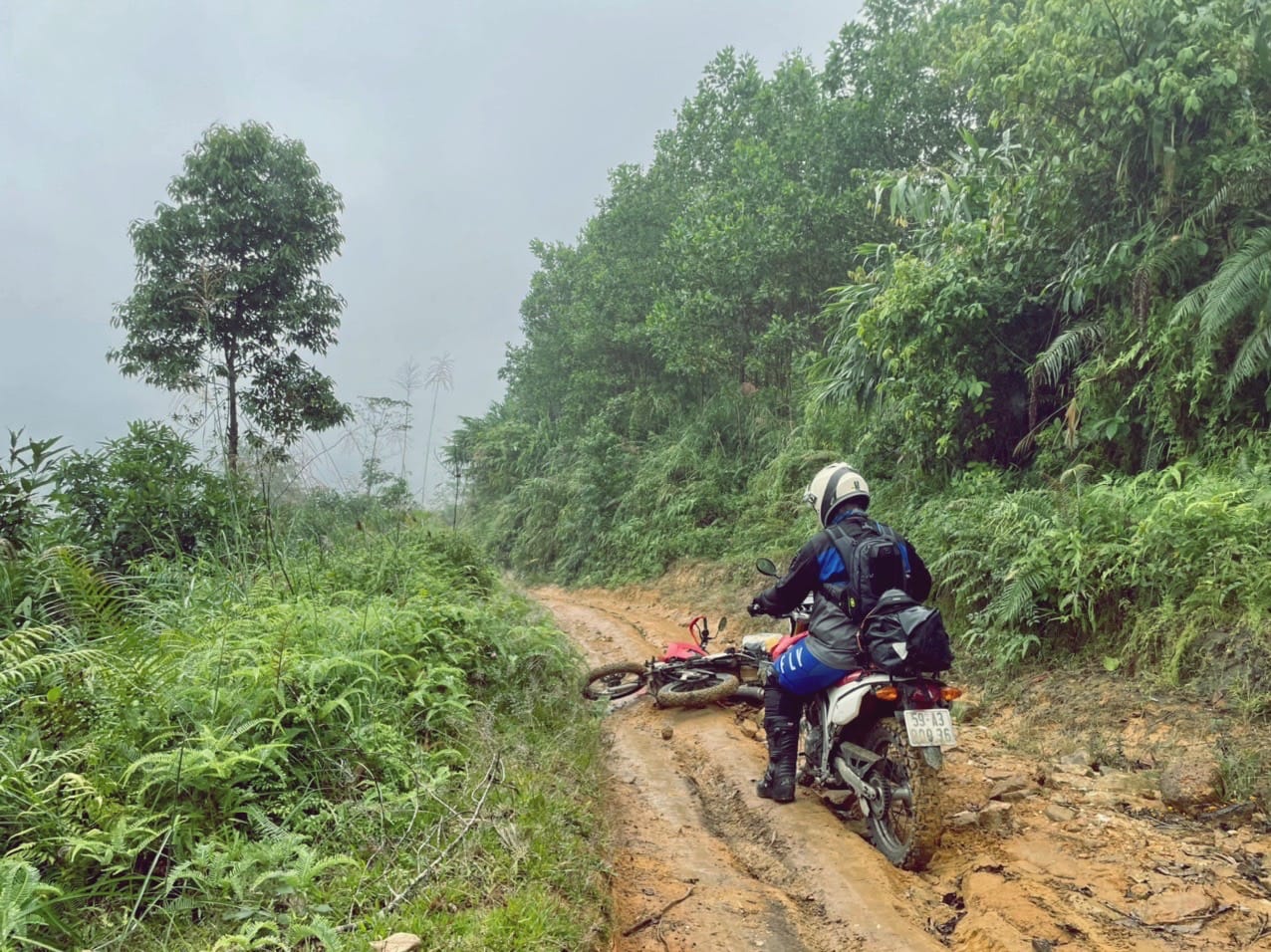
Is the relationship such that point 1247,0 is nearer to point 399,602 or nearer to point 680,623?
point 399,602

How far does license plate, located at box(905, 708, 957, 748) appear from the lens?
A: 134 inches

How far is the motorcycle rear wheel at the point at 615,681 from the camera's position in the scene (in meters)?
6.66

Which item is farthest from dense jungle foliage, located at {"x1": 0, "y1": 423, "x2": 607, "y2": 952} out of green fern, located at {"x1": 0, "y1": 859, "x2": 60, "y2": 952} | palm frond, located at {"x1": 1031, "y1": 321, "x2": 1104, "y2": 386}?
palm frond, located at {"x1": 1031, "y1": 321, "x2": 1104, "y2": 386}

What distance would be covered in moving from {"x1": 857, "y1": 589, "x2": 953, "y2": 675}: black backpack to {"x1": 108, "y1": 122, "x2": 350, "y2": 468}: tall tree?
902 cm

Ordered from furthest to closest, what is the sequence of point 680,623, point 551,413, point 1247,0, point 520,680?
point 551,413 → point 680,623 → point 1247,0 → point 520,680

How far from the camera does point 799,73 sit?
16.2 m

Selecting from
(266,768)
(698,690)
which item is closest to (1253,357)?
(698,690)

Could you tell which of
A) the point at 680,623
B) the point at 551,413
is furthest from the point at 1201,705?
the point at 551,413

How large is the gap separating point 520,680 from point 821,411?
8103 mm

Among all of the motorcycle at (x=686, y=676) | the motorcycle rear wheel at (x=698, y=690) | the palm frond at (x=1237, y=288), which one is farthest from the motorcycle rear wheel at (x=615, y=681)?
the palm frond at (x=1237, y=288)

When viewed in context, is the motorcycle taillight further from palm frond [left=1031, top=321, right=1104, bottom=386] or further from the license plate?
palm frond [left=1031, top=321, right=1104, bottom=386]

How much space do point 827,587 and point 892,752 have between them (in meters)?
0.93

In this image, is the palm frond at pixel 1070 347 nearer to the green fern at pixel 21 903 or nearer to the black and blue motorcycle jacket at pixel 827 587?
the black and blue motorcycle jacket at pixel 827 587

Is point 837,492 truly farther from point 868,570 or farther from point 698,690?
point 698,690
